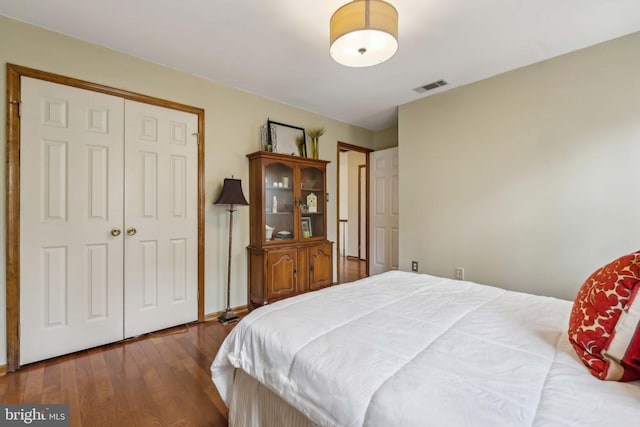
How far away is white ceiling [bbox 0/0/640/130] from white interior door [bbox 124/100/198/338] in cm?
60

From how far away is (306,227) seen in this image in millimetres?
3557

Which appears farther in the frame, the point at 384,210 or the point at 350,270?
the point at 350,270

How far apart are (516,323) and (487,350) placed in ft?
1.17

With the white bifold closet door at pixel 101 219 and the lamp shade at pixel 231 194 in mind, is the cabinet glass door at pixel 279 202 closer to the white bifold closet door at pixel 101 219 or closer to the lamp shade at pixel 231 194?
the lamp shade at pixel 231 194

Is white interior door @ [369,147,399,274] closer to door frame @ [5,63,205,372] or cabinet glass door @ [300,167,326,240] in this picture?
cabinet glass door @ [300,167,326,240]

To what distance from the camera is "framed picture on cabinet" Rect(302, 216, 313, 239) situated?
3500 mm

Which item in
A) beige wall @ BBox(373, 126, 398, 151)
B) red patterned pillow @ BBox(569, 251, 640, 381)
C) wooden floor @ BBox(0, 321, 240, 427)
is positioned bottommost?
wooden floor @ BBox(0, 321, 240, 427)

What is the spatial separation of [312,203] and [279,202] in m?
0.51

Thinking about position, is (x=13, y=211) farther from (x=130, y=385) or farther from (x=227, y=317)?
(x=227, y=317)

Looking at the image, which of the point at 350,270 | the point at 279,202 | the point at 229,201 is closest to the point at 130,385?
the point at 229,201

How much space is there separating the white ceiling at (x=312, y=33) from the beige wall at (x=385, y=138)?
153 cm

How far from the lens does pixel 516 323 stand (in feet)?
4.01
